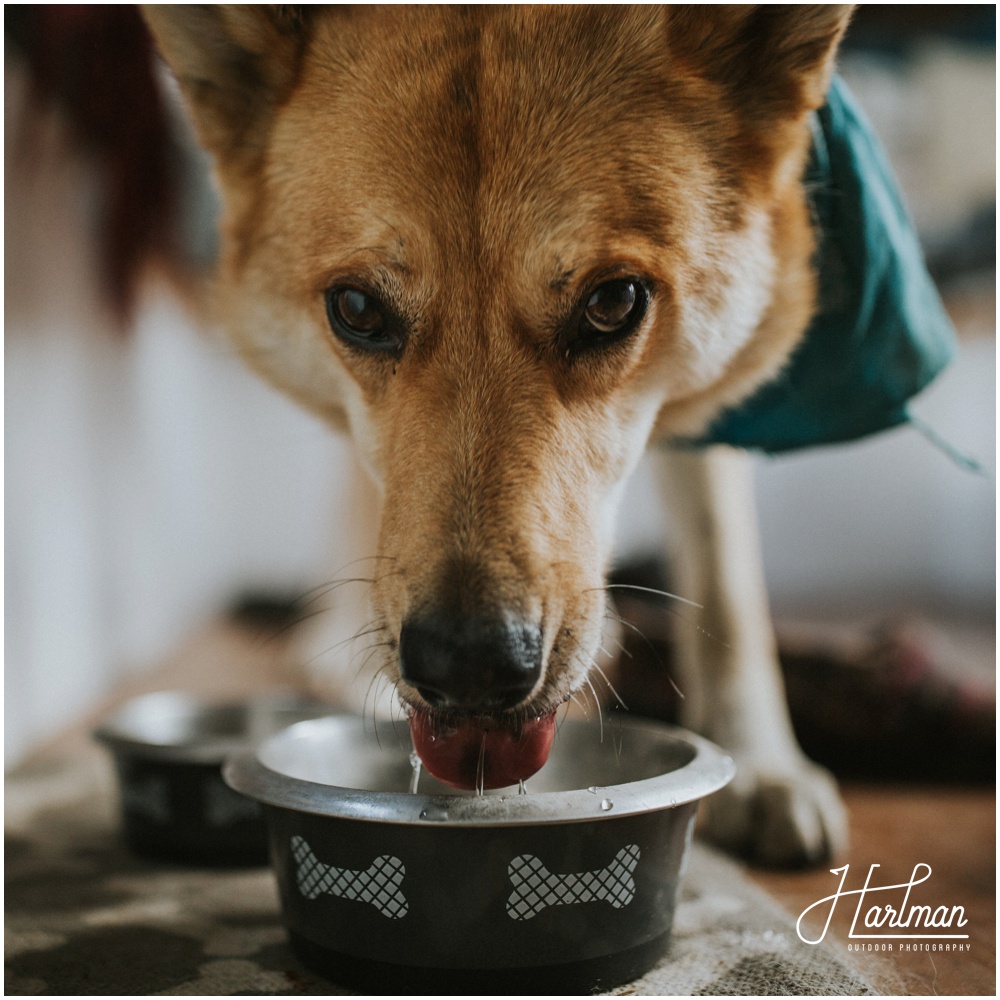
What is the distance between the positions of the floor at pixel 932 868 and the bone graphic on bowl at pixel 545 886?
333 mm

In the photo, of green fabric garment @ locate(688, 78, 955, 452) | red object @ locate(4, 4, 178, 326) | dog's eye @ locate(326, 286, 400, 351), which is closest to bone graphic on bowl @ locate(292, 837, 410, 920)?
dog's eye @ locate(326, 286, 400, 351)

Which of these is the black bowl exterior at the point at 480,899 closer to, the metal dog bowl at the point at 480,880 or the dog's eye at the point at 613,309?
the metal dog bowl at the point at 480,880

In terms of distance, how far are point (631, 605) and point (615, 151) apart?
150 cm

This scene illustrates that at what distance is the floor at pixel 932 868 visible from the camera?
1052 millimetres

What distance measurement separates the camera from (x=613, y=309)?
3.66ft

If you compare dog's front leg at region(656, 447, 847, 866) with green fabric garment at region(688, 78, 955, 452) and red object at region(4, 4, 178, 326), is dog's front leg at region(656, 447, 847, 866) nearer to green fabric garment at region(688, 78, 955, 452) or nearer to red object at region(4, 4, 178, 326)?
green fabric garment at region(688, 78, 955, 452)

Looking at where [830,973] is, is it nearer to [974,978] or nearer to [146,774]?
[974,978]

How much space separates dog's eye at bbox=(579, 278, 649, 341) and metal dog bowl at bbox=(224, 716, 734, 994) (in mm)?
490

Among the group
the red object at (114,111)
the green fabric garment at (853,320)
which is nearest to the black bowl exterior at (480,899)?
the green fabric garment at (853,320)

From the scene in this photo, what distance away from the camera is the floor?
105 centimetres

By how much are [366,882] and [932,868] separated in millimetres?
849

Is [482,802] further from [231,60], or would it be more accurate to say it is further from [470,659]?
[231,60]
